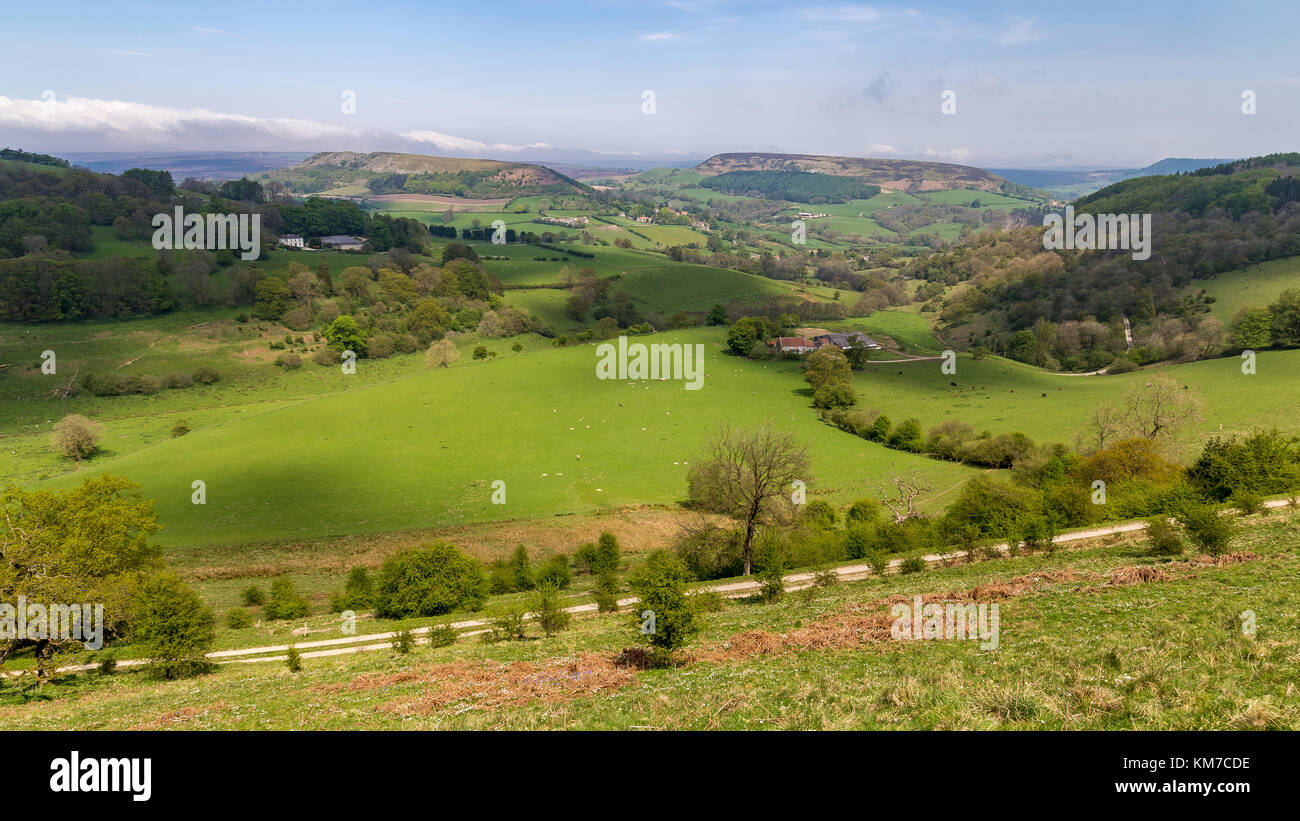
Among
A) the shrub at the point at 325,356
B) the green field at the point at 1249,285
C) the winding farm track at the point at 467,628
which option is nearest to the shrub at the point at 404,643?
the winding farm track at the point at 467,628

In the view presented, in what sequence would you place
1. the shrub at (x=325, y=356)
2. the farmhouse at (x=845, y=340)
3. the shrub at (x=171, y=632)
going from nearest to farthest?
1. the shrub at (x=171, y=632)
2. the shrub at (x=325, y=356)
3. the farmhouse at (x=845, y=340)

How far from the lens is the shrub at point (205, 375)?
11275 cm

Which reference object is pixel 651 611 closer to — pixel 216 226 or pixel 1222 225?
pixel 216 226

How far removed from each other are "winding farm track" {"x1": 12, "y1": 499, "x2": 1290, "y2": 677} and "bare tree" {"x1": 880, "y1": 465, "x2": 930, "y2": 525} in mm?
11093

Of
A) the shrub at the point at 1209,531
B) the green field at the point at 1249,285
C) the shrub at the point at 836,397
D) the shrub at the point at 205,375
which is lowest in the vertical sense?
the shrub at the point at 1209,531

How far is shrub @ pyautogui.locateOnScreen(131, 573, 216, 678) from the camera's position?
91.7 ft

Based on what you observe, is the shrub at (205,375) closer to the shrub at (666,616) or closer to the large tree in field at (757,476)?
the large tree in field at (757,476)

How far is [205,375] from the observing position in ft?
371

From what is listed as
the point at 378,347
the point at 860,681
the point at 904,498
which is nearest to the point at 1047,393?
the point at 904,498

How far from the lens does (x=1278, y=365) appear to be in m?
90.4

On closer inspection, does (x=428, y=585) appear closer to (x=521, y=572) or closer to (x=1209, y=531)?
(x=521, y=572)

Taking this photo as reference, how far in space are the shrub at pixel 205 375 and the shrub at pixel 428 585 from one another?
314 ft

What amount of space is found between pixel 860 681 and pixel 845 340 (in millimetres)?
130286

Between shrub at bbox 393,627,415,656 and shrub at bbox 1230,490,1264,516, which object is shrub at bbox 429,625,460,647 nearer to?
shrub at bbox 393,627,415,656
